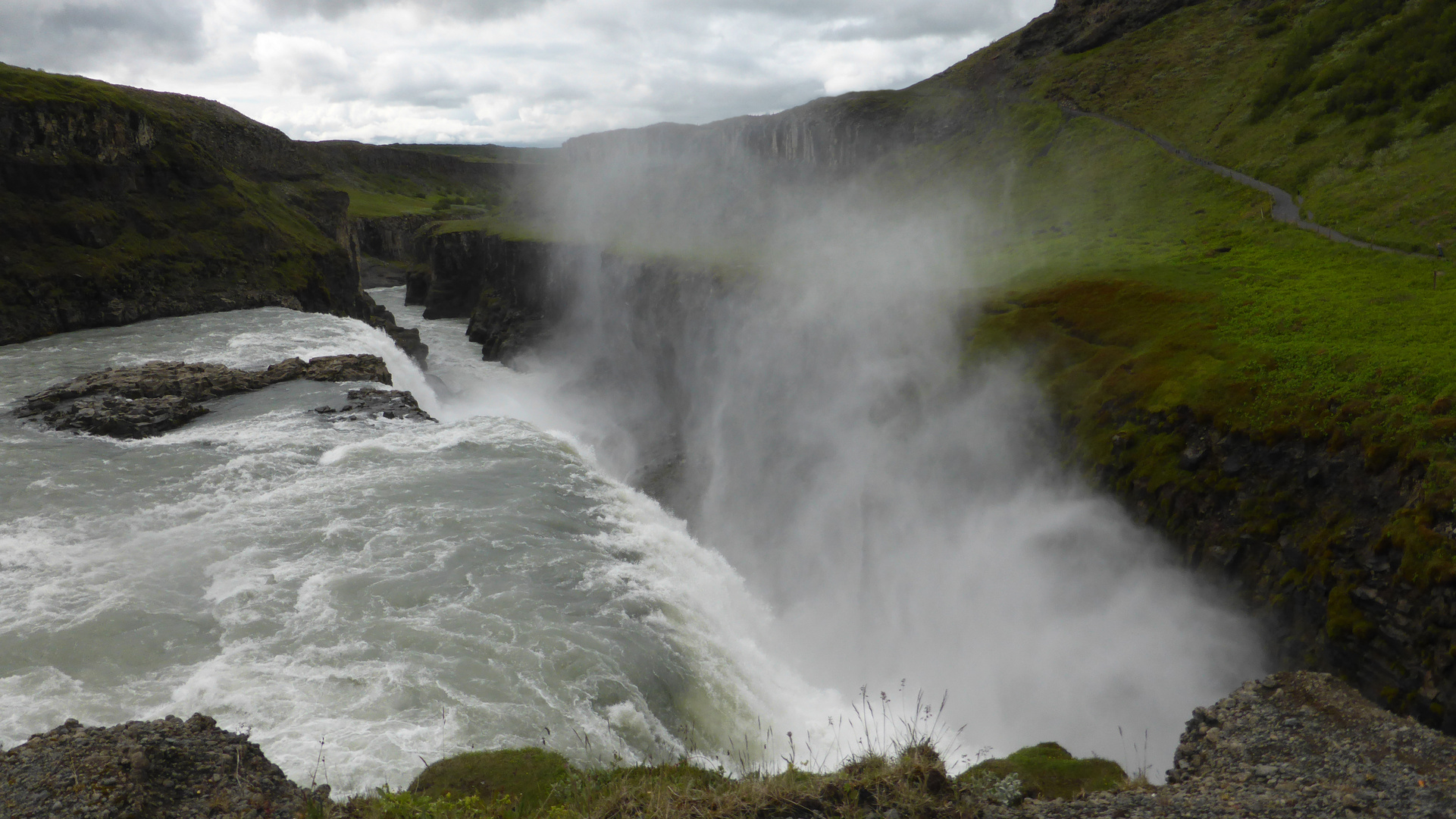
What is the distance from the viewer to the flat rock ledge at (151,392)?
29.5m

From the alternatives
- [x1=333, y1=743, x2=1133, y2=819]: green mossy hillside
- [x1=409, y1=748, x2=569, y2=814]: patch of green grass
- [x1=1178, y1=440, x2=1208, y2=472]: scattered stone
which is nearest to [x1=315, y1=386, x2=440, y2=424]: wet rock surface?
[x1=409, y1=748, x2=569, y2=814]: patch of green grass

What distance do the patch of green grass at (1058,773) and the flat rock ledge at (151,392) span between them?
33089 millimetres

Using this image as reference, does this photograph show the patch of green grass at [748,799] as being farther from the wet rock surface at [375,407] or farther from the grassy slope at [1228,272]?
the wet rock surface at [375,407]

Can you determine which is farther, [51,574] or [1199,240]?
[1199,240]

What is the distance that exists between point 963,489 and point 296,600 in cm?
2312

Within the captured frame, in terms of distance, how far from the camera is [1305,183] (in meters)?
46.2

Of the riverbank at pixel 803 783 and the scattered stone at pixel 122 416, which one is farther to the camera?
the scattered stone at pixel 122 416

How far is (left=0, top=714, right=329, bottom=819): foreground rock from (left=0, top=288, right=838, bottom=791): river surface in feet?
4.18

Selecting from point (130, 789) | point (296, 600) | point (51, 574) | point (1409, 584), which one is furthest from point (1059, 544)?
point (51, 574)

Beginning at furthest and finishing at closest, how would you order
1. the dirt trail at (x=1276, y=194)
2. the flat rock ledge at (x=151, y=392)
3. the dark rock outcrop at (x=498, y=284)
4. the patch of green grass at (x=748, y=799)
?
the dark rock outcrop at (x=498, y=284) < the dirt trail at (x=1276, y=194) < the flat rock ledge at (x=151, y=392) < the patch of green grass at (x=748, y=799)

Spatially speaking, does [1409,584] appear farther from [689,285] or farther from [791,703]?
[689,285]

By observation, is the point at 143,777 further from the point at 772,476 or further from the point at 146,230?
the point at 146,230

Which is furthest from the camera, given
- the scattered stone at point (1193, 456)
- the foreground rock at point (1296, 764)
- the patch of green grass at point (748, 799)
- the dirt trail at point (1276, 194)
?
the dirt trail at point (1276, 194)

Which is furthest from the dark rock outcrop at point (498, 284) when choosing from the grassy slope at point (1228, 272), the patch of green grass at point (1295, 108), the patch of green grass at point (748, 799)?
the patch of green grass at point (748, 799)
